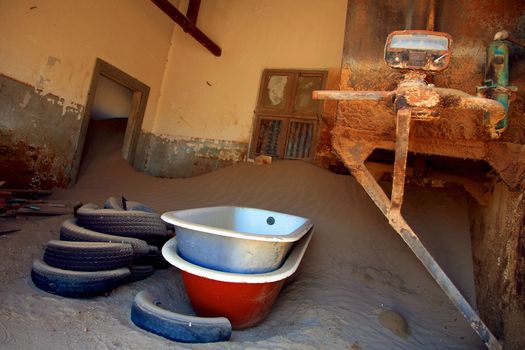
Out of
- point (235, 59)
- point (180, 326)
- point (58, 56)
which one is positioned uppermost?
point (235, 59)

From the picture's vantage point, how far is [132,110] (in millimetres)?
6887

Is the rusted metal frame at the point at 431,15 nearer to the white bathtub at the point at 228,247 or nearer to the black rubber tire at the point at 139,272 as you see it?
the white bathtub at the point at 228,247

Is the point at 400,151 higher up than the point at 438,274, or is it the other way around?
the point at 400,151

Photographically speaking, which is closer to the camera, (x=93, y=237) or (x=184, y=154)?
(x=93, y=237)

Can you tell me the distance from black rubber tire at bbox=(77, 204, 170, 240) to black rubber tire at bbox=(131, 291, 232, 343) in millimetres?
945

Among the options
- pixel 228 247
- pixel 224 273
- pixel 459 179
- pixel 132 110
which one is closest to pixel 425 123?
pixel 459 179

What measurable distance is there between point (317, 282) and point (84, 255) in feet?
6.64

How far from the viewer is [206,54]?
7246 millimetres

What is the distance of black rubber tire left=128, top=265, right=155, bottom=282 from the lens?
272cm

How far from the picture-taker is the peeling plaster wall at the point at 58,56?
4.45 meters

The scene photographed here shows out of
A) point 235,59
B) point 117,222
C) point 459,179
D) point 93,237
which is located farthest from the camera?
point 235,59

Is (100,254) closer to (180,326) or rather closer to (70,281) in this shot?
(70,281)

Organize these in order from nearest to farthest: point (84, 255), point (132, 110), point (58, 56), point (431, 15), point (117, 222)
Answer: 1. point (84, 255)
2. point (117, 222)
3. point (431, 15)
4. point (58, 56)
5. point (132, 110)

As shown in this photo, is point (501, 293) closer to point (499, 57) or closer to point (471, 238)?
point (471, 238)
